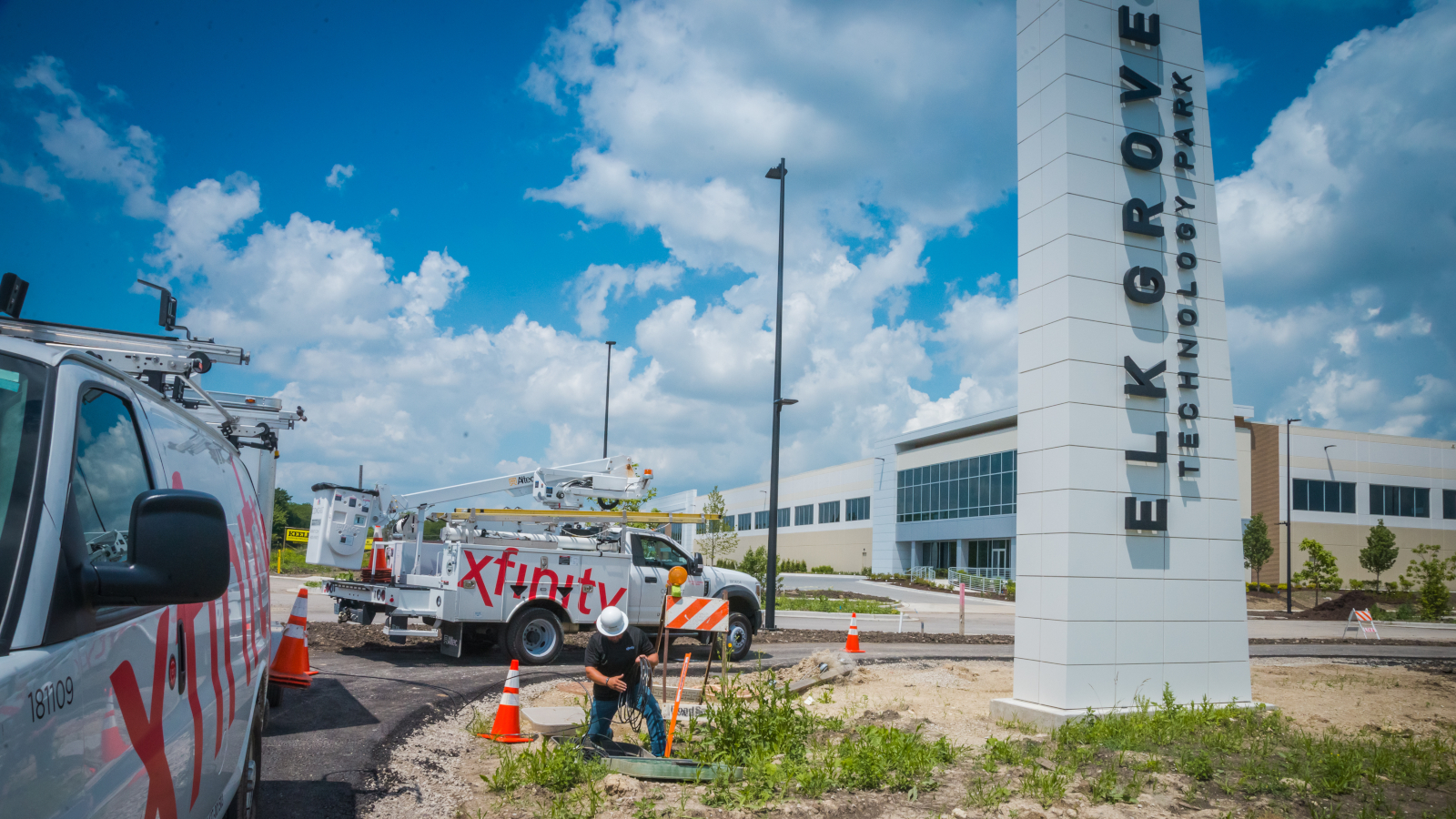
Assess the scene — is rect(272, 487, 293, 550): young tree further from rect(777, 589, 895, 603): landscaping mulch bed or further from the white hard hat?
the white hard hat

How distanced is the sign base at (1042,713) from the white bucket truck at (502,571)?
4.35 meters

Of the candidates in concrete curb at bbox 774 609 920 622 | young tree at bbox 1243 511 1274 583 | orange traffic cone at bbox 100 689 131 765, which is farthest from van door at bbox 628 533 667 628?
young tree at bbox 1243 511 1274 583

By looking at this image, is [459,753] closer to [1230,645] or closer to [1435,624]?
[1230,645]

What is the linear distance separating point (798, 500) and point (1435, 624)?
49427mm

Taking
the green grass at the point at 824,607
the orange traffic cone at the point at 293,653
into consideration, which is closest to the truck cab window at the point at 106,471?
the orange traffic cone at the point at 293,653

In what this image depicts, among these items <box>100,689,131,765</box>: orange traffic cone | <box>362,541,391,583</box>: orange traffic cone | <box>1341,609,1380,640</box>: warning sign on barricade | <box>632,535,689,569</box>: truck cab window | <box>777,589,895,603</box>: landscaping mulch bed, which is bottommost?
<box>777,589,895,603</box>: landscaping mulch bed

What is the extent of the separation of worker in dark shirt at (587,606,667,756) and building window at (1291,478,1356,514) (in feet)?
179

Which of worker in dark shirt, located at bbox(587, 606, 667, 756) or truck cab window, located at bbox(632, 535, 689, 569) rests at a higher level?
truck cab window, located at bbox(632, 535, 689, 569)

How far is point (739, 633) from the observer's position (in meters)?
14.5

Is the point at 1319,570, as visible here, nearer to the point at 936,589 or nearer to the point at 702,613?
the point at 936,589

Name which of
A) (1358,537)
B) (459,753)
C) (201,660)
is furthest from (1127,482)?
(1358,537)

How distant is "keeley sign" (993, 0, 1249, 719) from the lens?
9047mm

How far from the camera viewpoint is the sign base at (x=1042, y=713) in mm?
8594

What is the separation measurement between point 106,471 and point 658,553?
12057 millimetres
